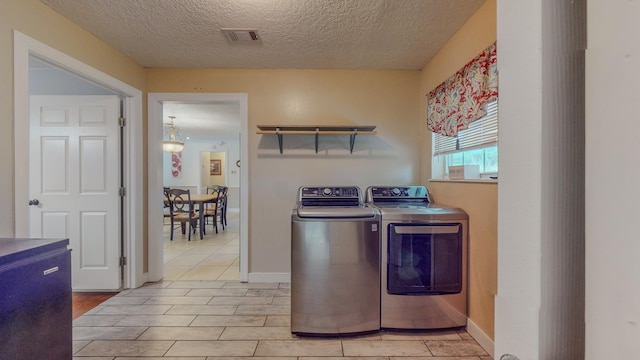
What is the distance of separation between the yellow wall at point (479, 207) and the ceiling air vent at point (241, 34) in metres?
1.57

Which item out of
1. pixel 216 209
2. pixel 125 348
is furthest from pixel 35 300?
pixel 216 209

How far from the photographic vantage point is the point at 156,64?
292 centimetres

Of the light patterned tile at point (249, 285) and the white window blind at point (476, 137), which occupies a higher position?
the white window blind at point (476, 137)

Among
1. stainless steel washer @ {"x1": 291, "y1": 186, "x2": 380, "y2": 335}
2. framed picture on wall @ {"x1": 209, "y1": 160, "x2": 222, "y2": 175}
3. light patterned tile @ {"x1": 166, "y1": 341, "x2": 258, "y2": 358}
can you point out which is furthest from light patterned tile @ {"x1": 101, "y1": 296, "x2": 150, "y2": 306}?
framed picture on wall @ {"x1": 209, "y1": 160, "x2": 222, "y2": 175}

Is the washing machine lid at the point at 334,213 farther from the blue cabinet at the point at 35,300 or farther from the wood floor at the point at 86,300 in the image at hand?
the wood floor at the point at 86,300

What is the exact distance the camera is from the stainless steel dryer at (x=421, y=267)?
2064 mm

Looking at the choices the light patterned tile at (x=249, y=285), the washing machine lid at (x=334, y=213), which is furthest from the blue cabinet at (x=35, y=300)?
the light patterned tile at (x=249, y=285)

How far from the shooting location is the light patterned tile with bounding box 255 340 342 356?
73.9 inches

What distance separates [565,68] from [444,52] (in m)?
2.53

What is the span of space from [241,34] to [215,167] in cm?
745

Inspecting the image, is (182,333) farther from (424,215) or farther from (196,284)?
(424,215)

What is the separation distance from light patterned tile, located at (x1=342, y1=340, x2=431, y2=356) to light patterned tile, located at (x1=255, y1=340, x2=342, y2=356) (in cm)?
8

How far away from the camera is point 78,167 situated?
279 centimetres

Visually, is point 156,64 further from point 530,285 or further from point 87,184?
point 530,285
